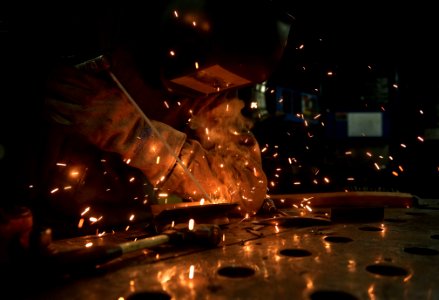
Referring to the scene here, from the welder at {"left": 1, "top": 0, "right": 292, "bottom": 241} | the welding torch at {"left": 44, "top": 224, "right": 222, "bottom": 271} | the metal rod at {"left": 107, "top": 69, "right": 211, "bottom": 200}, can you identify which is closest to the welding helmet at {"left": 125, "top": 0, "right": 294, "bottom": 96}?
the welder at {"left": 1, "top": 0, "right": 292, "bottom": 241}

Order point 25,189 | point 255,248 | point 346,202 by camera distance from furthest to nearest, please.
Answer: point 346,202
point 25,189
point 255,248

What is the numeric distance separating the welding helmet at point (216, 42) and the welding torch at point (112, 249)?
931 millimetres

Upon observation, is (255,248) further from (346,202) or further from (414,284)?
(346,202)

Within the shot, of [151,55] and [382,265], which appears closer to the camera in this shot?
[382,265]

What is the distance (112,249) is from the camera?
1050mm

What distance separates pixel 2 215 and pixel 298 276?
3.02 ft

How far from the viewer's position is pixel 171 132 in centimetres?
214

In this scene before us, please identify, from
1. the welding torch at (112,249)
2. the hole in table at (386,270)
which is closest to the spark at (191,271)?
the welding torch at (112,249)

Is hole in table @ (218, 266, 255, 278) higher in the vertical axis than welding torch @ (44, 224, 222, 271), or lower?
lower

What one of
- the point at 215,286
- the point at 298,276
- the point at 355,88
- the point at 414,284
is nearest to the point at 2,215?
the point at 215,286

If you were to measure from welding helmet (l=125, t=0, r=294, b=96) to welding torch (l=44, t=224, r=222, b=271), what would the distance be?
0.93 m

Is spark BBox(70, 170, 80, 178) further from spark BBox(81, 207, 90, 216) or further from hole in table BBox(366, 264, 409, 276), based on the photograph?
hole in table BBox(366, 264, 409, 276)

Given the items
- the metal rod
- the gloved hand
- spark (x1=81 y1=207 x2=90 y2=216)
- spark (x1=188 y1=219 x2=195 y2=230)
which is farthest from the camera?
spark (x1=81 y1=207 x2=90 y2=216)

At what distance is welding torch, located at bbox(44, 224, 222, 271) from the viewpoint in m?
0.93
